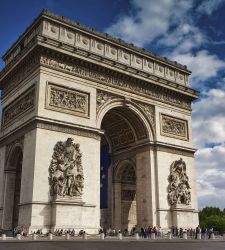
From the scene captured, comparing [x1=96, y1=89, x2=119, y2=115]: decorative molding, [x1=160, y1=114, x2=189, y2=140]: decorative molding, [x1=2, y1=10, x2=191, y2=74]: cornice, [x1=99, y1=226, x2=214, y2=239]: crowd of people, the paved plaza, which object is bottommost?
the paved plaza

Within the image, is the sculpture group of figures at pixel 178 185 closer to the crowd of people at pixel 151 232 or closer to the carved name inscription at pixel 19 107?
the crowd of people at pixel 151 232

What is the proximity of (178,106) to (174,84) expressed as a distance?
76.3 inches

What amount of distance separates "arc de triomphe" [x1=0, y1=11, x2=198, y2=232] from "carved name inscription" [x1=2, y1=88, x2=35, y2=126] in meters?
0.08

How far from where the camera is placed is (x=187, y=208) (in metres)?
29.1

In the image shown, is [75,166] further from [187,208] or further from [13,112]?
[187,208]

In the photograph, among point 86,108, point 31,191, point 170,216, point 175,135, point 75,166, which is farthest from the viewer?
point 175,135

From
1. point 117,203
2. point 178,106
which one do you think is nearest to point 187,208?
point 117,203

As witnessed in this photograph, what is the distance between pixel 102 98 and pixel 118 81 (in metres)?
2.21

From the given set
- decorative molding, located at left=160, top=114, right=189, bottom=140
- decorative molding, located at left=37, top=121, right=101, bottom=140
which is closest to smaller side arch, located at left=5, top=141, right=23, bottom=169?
decorative molding, located at left=37, top=121, right=101, bottom=140

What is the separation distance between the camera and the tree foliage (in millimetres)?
68625

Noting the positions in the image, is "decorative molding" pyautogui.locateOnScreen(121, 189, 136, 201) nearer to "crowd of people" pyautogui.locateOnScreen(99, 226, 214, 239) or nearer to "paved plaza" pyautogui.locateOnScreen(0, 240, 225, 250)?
"crowd of people" pyautogui.locateOnScreen(99, 226, 214, 239)

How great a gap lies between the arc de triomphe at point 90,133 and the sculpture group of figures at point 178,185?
0.27ft

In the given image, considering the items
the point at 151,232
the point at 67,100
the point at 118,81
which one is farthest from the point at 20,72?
the point at 151,232

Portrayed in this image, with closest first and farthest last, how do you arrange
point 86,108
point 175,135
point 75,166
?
point 75,166 → point 86,108 → point 175,135
